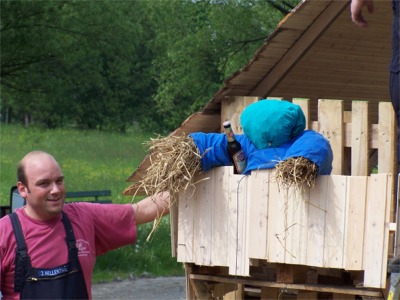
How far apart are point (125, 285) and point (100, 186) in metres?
9.04

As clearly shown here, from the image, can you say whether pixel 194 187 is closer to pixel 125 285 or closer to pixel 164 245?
pixel 125 285

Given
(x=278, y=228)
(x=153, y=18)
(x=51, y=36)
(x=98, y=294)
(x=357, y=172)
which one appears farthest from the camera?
(x=153, y=18)

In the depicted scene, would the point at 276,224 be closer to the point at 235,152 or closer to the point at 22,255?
the point at 235,152

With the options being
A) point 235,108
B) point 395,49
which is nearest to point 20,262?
point 395,49

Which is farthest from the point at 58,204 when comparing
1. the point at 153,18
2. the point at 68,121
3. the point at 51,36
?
the point at 68,121

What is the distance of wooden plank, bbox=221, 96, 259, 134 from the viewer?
6930 mm

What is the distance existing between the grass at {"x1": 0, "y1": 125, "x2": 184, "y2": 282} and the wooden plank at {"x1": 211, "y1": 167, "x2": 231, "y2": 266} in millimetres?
6923

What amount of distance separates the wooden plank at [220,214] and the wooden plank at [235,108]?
1011 millimetres

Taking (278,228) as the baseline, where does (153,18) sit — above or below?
above

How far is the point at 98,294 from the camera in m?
11.9

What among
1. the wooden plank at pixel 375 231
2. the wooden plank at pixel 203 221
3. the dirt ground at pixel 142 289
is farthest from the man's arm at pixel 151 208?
the dirt ground at pixel 142 289

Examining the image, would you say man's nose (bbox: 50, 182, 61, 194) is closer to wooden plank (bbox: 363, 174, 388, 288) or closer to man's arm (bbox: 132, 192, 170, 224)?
man's arm (bbox: 132, 192, 170, 224)

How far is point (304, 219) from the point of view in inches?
221

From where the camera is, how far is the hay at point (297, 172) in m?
A: 5.52
